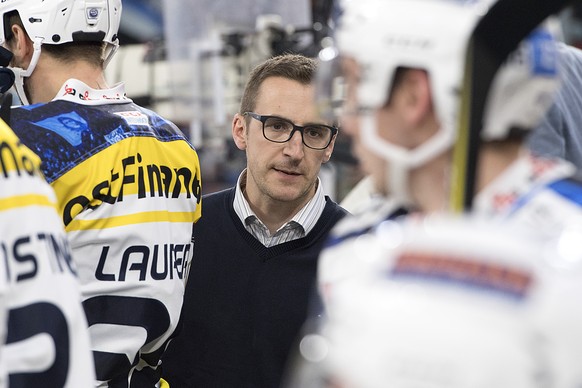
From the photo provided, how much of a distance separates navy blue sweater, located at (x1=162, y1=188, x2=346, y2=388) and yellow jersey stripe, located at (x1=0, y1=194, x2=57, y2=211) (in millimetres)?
1431

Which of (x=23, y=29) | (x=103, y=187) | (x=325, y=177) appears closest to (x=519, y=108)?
(x=103, y=187)

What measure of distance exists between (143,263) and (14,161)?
49.3 inches

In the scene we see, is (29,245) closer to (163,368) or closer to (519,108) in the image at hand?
(519,108)

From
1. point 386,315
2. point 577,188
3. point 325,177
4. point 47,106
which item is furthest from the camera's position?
point 325,177

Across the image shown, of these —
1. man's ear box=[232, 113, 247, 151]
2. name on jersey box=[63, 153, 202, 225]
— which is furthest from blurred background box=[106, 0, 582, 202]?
name on jersey box=[63, 153, 202, 225]

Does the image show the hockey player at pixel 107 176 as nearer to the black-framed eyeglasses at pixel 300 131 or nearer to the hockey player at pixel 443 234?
the black-framed eyeglasses at pixel 300 131

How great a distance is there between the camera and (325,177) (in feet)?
20.4

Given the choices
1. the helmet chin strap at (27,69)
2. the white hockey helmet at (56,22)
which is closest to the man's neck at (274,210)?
the white hockey helmet at (56,22)

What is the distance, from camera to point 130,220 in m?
3.34

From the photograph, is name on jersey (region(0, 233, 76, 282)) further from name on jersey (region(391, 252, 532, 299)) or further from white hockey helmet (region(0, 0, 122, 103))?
white hockey helmet (region(0, 0, 122, 103))

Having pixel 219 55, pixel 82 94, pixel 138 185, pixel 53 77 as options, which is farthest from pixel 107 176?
pixel 219 55

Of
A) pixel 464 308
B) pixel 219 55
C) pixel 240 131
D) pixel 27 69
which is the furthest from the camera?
pixel 219 55

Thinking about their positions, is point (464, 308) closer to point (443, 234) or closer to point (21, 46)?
point (443, 234)

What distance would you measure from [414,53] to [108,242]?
1.82 meters
